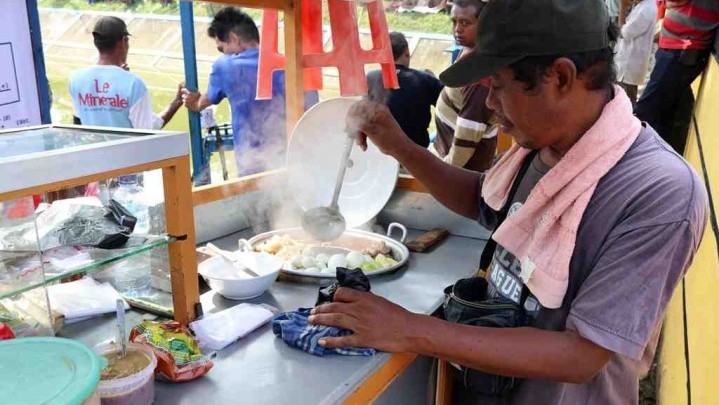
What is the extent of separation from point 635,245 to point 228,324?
88cm

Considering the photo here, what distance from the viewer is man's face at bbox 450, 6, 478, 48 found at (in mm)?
2752

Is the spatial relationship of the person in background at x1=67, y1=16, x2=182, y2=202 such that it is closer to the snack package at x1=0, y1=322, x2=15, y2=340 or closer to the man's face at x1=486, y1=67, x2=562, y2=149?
the snack package at x1=0, y1=322, x2=15, y2=340

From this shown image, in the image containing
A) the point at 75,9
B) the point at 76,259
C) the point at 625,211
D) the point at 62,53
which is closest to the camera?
the point at 625,211

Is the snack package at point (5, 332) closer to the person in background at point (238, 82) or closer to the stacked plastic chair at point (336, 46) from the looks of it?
the stacked plastic chair at point (336, 46)

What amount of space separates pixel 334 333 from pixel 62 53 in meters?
14.5

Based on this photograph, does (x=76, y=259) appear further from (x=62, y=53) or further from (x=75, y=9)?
(x=75, y=9)

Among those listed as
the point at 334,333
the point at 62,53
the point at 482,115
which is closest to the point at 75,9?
the point at 62,53

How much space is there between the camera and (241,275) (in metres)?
1.50

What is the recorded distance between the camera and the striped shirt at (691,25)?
3.26 m

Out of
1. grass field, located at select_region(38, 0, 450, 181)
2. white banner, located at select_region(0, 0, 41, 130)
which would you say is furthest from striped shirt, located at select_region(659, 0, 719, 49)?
grass field, located at select_region(38, 0, 450, 181)

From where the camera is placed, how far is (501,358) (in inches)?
39.6

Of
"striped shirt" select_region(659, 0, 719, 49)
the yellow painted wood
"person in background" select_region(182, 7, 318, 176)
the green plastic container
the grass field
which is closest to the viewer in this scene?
the green plastic container

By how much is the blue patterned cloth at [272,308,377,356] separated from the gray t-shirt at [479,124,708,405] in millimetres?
451

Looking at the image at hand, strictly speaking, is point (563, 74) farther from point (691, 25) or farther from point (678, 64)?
point (678, 64)
